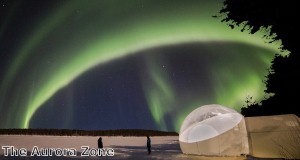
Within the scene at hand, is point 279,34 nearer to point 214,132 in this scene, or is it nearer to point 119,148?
point 214,132

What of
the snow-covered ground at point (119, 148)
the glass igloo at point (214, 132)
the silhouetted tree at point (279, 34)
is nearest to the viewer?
the silhouetted tree at point (279, 34)

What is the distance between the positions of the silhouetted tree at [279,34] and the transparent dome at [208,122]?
2.50 metres

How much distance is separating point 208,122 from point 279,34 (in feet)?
21.7

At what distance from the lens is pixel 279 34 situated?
15297 mm

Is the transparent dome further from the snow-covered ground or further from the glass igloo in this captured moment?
the snow-covered ground

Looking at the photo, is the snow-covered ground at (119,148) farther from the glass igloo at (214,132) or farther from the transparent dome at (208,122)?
the transparent dome at (208,122)

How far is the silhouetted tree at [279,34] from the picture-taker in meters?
13.3

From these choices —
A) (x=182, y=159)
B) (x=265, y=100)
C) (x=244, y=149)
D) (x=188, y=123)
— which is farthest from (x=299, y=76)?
(x=188, y=123)

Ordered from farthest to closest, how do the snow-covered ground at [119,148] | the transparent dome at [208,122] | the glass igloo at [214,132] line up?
the transparent dome at [208,122]
the glass igloo at [214,132]
the snow-covered ground at [119,148]

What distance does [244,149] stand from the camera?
712 inches

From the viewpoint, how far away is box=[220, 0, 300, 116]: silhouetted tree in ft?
43.6

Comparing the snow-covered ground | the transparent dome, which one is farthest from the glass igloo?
the snow-covered ground

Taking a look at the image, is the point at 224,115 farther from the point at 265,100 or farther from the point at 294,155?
the point at 294,155

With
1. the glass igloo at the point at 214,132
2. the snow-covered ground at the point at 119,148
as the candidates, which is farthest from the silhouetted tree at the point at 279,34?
the snow-covered ground at the point at 119,148
